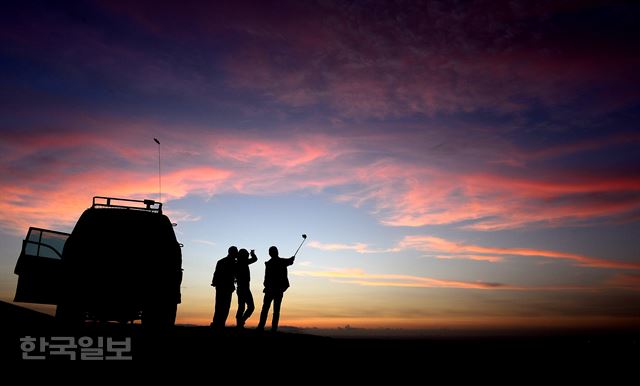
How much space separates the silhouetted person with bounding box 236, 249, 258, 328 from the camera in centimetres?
1454

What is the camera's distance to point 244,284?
14.5 metres

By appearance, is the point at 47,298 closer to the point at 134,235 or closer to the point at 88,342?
the point at 134,235

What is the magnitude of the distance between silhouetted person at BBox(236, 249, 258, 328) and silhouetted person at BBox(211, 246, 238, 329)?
0.58ft

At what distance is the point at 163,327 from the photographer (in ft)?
34.1

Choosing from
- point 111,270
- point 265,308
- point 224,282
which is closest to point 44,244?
point 111,270

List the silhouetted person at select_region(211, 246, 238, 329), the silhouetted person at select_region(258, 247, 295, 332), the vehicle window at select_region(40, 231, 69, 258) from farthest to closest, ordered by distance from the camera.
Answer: the silhouetted person at select_region(211, 246, 238, 329), the silhouetted person at select_region(258, 247, 295, 332), the vehicle window at select_region(40, 231, 69, 258)

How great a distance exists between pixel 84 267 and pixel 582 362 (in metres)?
10.7

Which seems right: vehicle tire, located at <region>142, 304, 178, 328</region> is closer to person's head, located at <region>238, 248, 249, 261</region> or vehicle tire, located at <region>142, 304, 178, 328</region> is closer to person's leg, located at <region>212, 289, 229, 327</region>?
person's leg, located at <region>212, 289, 229, 327</region>

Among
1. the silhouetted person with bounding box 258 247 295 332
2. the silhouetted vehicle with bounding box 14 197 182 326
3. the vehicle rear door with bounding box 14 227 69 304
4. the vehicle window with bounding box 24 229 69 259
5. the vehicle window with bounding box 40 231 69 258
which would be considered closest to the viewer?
the silhouetted vehicle with bounding box 14 197 182 326

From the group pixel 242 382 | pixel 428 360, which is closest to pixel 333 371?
pixel 242 382

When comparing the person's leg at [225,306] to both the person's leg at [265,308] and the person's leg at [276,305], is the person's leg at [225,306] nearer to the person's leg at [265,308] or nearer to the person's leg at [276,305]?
the person's leg at [265,308]

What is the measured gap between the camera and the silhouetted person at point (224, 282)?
47.4 ft

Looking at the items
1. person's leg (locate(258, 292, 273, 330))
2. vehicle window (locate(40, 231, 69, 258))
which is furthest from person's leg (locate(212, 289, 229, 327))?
vehicle window (locate(40, 231, 69, 258))

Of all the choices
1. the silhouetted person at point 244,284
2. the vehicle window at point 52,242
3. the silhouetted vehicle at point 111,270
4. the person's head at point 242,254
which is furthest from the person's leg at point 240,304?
the vehicle window at point 52,242
